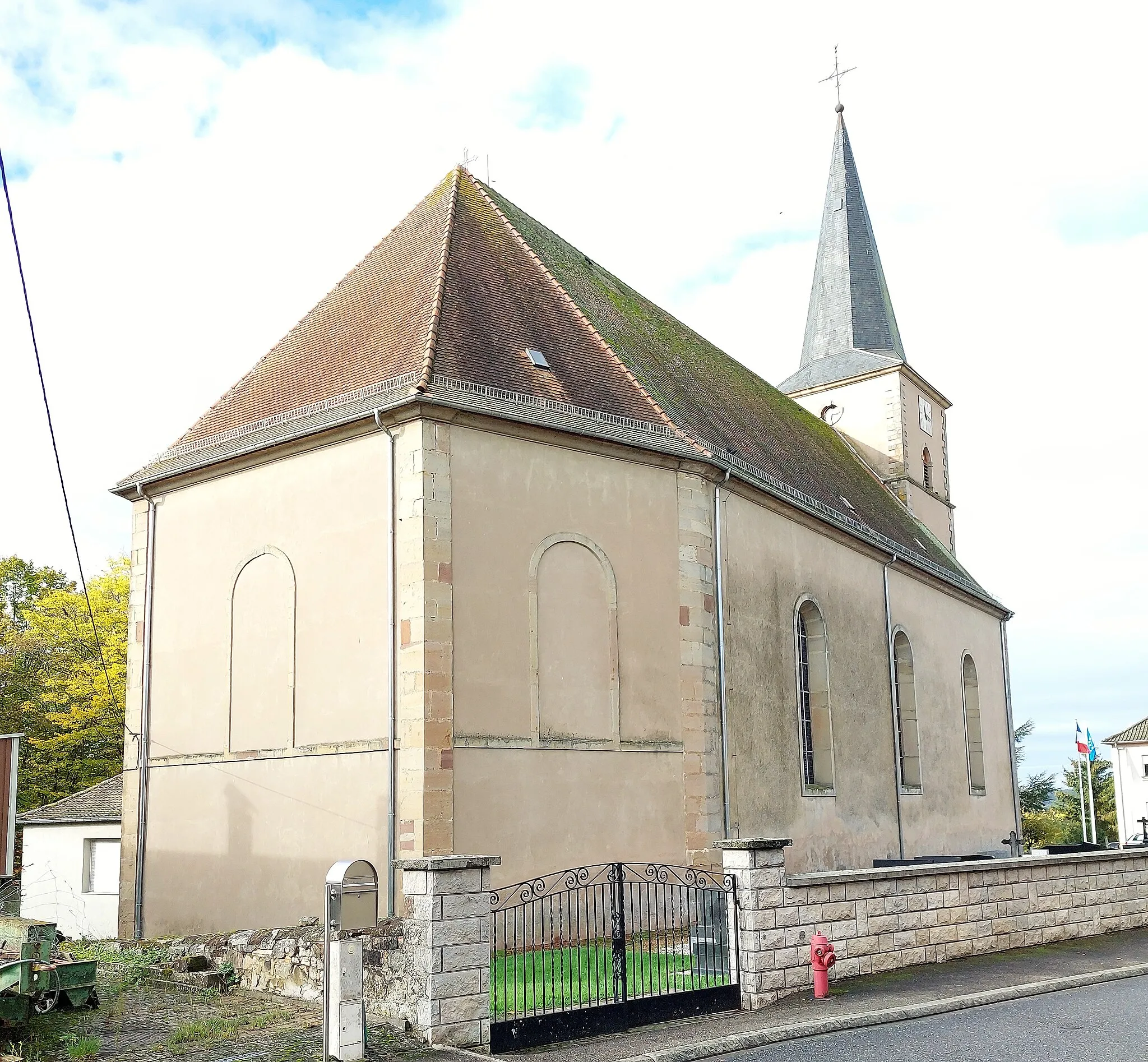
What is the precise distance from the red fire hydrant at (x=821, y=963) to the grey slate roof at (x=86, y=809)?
1598 cm

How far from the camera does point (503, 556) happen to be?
48.4 feet

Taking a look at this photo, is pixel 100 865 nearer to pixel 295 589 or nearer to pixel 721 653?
pixel 295 589

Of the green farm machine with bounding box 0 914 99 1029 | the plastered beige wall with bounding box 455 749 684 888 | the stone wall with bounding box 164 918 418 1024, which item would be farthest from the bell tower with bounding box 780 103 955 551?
the green farm machine with bounding box 0 914 99 1029

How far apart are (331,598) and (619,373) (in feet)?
18.2

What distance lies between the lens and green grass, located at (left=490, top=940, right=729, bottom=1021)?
32.1ft

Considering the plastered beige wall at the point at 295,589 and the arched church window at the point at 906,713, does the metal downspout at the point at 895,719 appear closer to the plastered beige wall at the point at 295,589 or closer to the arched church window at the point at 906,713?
the arched church window at the point at 906,713

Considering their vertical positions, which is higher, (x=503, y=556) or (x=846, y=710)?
(x=503, y=556)

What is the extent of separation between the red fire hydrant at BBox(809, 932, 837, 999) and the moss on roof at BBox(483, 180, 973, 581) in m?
8.08

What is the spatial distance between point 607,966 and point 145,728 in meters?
8.37

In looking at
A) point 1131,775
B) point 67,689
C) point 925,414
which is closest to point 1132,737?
point 1131,775

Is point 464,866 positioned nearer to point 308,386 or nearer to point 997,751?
point 308,386

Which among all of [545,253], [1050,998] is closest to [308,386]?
[545,253]

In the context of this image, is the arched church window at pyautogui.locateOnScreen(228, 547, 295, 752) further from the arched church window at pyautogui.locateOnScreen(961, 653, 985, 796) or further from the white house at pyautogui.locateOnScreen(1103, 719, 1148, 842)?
the white house at pyautogui.locateOnScreen(1103, 719, 1148, 842)

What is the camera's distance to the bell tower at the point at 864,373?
3394cm
